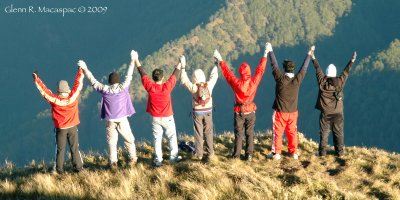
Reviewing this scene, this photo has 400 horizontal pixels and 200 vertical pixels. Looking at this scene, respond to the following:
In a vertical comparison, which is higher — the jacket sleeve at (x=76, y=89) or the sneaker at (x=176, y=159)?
the jacket sleeve at (x=76, y=89)

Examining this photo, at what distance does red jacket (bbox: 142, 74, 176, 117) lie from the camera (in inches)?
369

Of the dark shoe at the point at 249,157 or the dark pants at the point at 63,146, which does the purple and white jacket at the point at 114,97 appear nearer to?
the dark pants at the point at 63,146

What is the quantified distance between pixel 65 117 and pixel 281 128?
457cm

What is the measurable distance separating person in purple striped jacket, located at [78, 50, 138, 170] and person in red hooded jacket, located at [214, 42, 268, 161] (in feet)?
6.72

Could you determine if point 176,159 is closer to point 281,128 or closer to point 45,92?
point 281,128

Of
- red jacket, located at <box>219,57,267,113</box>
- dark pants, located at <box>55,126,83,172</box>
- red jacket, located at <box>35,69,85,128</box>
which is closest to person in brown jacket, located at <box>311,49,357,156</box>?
red jacket, located at <box>219,57,267,113</box>

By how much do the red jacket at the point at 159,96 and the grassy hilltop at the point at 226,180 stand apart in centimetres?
113

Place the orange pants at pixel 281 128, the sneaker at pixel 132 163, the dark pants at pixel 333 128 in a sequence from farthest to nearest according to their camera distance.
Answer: the dark pants at pixel 333 128
the orange pants at pixel 281 128
the sneaker at pixel 132 163

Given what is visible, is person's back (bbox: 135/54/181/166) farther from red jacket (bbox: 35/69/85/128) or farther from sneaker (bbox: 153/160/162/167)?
red jacket (bbox: 35/69/85/128)

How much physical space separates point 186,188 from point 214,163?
1.51m

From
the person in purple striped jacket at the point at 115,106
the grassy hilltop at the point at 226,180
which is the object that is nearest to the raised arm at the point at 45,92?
the person in purple striped jacket at the point at 115,106

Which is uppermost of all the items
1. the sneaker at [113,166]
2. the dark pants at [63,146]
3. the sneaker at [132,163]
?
the dark pants at [63,146]

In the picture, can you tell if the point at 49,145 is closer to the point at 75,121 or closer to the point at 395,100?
the point at 395,100

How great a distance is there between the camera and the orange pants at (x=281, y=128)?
396 inches
